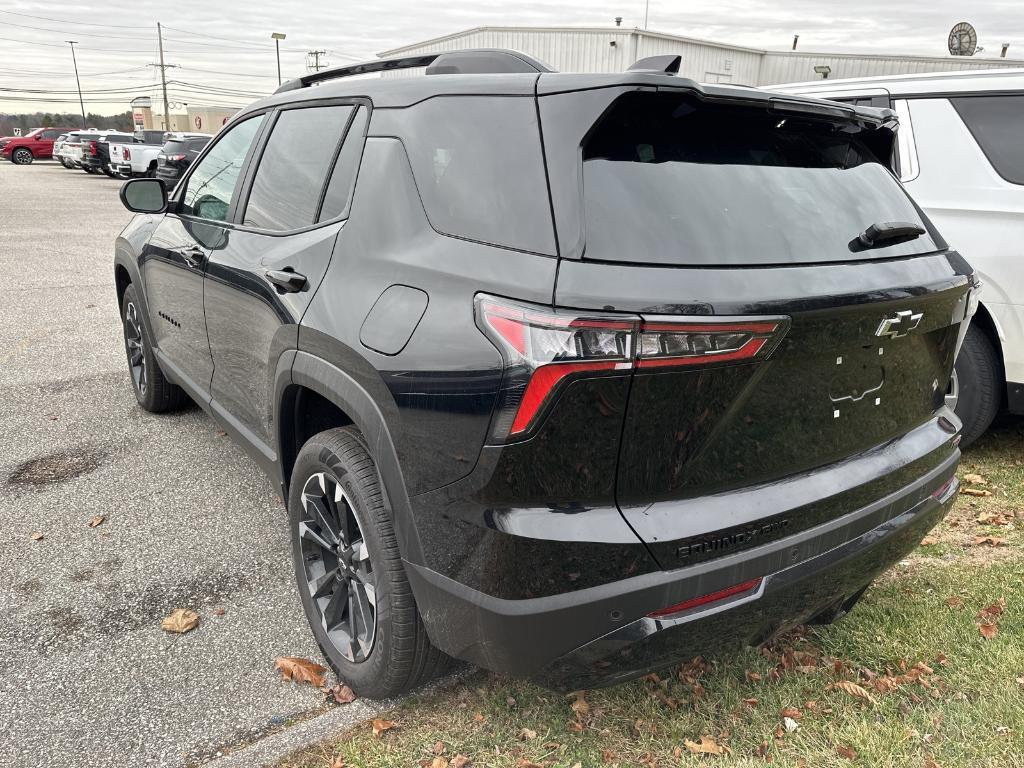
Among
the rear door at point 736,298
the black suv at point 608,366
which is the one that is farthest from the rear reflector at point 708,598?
the rear door at point 736,298

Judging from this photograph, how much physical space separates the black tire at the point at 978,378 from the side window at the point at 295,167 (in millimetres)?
3306

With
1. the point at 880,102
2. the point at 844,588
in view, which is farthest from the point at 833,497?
the point at 880,102

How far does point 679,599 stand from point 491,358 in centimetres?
69

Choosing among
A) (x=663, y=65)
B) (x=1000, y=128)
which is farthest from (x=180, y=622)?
(x=1000, y=128)

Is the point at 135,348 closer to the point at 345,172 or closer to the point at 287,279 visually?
the point at 287,279

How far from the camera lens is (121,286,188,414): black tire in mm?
4578

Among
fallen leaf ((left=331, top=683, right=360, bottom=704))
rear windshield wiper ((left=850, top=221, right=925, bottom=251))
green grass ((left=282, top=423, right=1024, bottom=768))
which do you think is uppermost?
rear windshield wiper ((left=850, top=221, right=925, bottom=251))

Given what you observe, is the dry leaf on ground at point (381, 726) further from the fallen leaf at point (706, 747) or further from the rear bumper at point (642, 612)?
the fallen leaf at point (706, 747)

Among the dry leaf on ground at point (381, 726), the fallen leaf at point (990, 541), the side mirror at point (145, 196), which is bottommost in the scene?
the fallen leaf at point (990, 541)

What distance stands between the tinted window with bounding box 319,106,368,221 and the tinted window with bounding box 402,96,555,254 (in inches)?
12.6

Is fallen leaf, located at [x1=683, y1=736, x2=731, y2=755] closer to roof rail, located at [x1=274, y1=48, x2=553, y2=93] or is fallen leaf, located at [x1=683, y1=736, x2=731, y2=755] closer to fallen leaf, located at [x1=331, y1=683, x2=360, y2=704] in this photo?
fallen leaf, located at [x1=331, y1=683, x2=360, y2=704]

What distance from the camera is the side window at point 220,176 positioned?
3316mm

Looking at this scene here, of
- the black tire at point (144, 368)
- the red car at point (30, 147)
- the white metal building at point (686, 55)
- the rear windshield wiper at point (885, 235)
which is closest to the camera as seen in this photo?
the rear windshield wiper at point (885, 235)

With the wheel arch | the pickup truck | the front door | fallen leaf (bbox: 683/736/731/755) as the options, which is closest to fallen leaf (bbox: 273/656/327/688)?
the wheel arch
